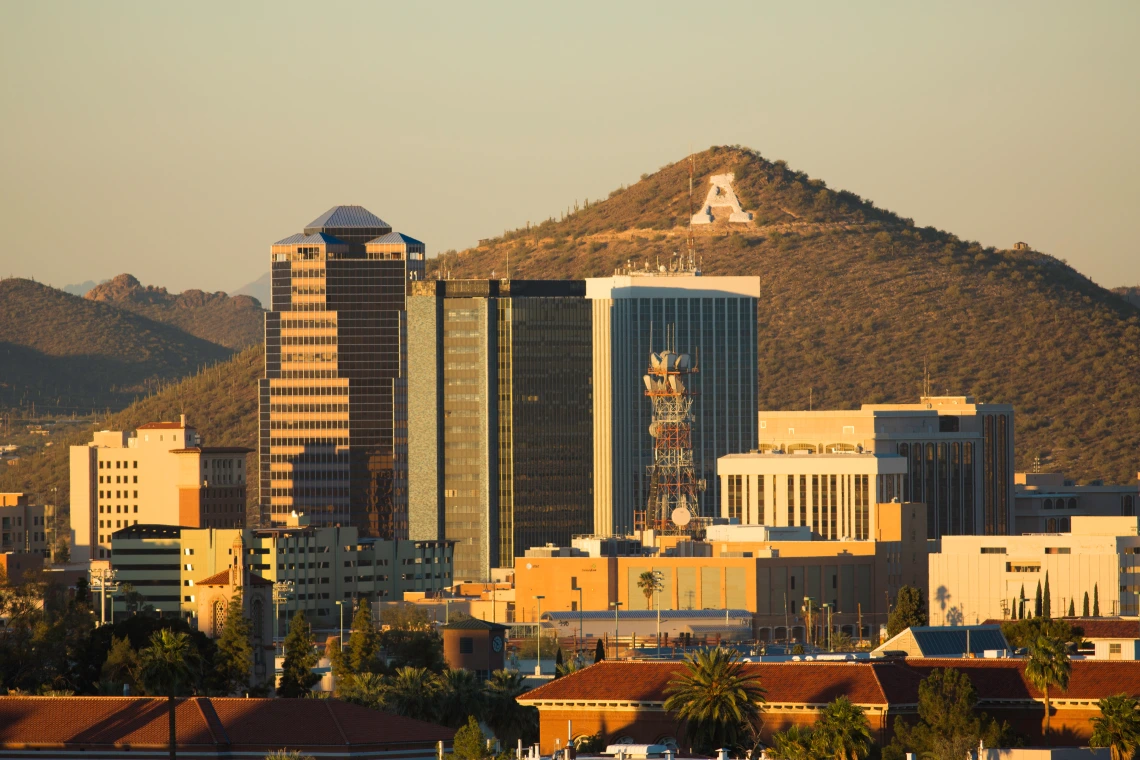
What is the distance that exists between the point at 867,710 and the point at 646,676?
12968mm

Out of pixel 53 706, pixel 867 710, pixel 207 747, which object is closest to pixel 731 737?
pixel 867 710

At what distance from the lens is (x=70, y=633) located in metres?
177

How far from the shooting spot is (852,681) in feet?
398

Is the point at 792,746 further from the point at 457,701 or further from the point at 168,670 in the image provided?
the point at 457,701

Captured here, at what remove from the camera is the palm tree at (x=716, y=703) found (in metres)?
118

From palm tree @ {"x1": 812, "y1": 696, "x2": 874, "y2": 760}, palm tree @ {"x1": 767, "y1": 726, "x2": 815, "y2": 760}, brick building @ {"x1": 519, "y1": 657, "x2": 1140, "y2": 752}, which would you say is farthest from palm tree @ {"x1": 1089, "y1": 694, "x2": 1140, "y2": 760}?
palm tree @ {"x1": 767, "y1": 726, "x2": 815, "y2": 760}

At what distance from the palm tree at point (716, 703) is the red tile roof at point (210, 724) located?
11768 millimetres

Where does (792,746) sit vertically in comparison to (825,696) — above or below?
below

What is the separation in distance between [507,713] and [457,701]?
3.80m

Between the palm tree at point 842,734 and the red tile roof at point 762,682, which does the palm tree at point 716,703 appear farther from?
the palm tree at point 842,734

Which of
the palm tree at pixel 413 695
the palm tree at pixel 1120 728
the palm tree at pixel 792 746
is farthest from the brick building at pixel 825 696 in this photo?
the palm tree at pixel 413 695

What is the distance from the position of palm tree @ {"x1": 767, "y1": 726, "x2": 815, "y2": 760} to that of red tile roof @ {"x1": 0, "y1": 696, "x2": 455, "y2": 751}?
17.8m

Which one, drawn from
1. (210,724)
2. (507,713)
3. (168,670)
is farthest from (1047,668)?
(168,670)

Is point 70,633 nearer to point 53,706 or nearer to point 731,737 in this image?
point 53,706
